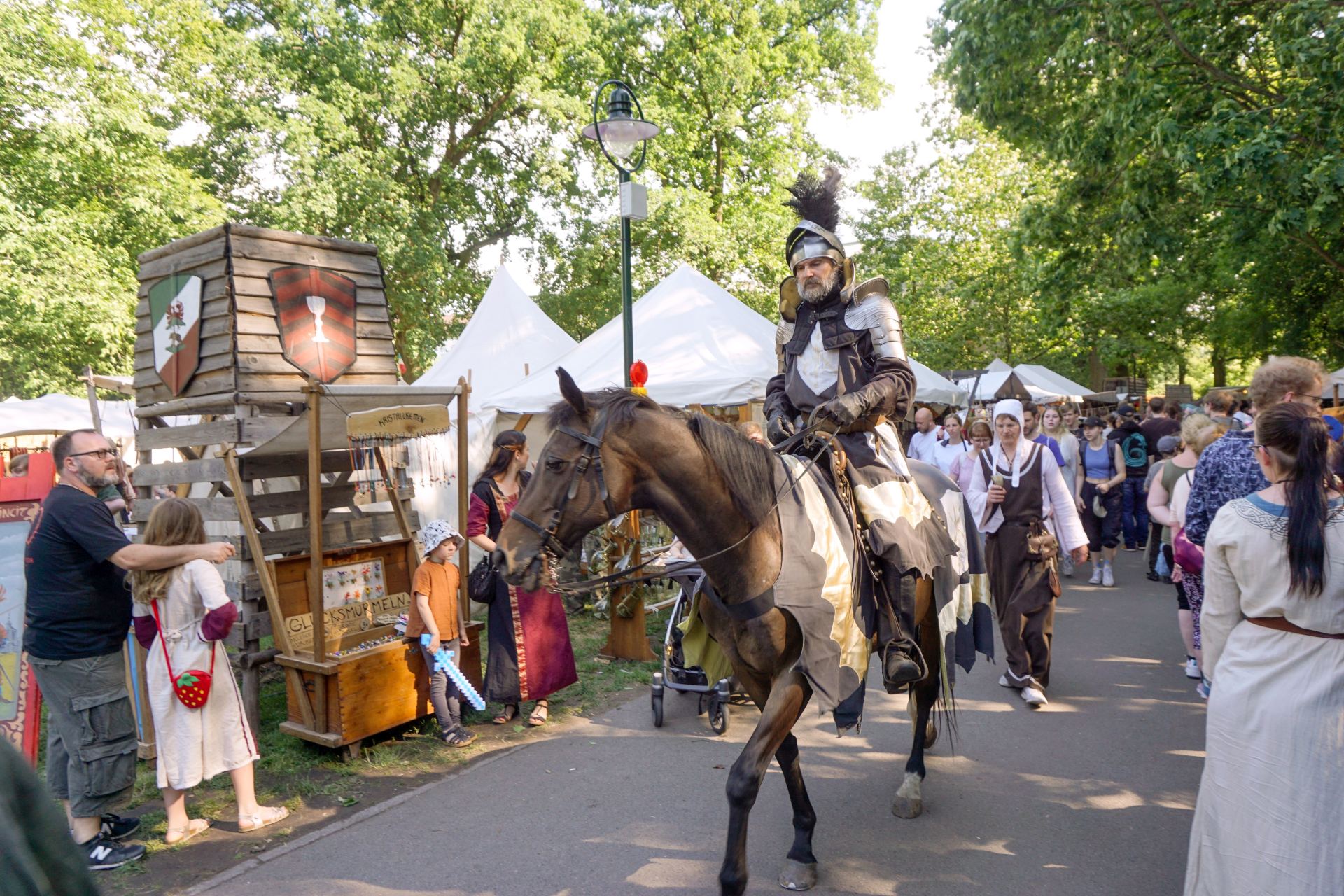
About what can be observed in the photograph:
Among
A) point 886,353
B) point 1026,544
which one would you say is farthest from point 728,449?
point 1026,544

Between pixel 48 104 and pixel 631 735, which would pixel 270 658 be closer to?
pixel 631 735

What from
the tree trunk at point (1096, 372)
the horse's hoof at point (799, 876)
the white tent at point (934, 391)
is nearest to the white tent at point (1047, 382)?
the tree trunk at point (1096, 372)

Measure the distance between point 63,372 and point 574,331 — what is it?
11890 mm

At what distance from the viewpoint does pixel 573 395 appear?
9.73 feet

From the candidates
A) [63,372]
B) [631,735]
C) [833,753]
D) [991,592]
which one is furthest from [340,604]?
[63,372]

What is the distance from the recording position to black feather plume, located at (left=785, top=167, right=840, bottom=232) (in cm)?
427

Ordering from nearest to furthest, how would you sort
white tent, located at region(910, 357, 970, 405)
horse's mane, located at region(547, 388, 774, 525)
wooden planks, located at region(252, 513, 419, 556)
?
horse's mane, located at region(547, 388, 774, 525) → wooden planks, located at region(252, 513, 419, 556) → white tent, located at region(910, 357, 970, 405)

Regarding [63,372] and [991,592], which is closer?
[991,592]

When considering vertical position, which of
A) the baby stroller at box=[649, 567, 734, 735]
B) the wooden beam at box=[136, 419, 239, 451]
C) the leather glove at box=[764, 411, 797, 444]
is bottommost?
the baby stroller at box=[649, 567, 734, 735]

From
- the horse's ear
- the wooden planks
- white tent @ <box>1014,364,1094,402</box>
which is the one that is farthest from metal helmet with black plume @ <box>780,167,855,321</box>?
white tent @ <box>1014,364,1094,402</box>

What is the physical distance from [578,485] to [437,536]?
2865 mm

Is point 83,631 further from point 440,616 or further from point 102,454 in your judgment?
point 440,616

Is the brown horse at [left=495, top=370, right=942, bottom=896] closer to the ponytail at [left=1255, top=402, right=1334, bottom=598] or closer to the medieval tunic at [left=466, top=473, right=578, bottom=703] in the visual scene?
the ponytail at [left=1255, top=402, right=1334, bottom=598]

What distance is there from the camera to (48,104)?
16.5 m
